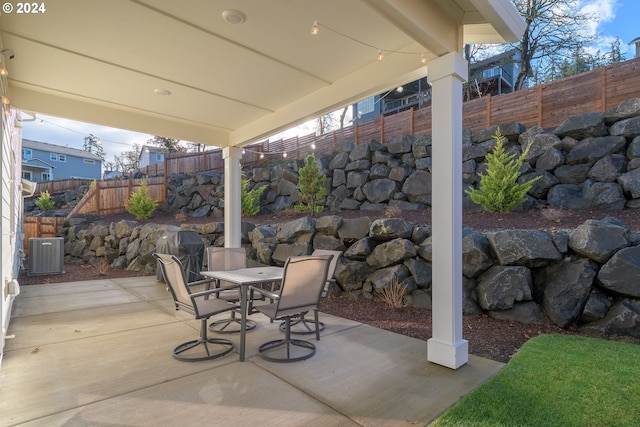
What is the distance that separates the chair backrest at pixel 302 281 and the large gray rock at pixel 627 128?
6.61 meters

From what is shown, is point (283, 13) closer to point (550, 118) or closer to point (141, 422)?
point (141, 422)

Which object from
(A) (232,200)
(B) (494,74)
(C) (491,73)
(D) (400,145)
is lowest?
(A) (232,200)

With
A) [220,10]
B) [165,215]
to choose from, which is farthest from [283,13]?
[165,215]

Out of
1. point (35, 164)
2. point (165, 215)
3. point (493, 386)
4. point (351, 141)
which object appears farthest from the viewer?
point (35, 164)

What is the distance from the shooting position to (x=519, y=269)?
13.1 feet

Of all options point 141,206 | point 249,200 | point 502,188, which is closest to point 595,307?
point 502,188

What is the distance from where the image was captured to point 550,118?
7.77 metres

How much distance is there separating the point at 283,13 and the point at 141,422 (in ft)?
10.3

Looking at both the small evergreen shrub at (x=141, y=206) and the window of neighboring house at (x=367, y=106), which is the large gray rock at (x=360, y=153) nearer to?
the small evergreen shrub at (x=141, y=206)

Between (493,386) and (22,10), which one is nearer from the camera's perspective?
(493,386)

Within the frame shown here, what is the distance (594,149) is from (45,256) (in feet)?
38.8

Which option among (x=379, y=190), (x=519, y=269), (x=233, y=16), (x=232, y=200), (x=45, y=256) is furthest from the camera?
(x=379, y=190)

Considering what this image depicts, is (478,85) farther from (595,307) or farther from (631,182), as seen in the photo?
(595,307)

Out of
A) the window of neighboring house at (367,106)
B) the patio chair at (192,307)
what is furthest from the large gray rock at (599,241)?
the window of neighboring house at (367,106)
